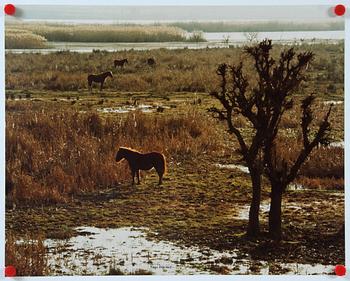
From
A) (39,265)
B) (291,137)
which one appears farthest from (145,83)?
(39,265)

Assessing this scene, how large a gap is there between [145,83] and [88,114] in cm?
23

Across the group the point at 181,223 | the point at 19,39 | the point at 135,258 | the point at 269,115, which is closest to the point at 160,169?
the point at 181,223

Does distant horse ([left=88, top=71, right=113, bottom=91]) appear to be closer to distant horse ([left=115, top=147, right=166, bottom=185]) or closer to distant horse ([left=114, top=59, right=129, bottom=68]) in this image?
distant horse ([left=114, top=59, right=129, bottom=68])

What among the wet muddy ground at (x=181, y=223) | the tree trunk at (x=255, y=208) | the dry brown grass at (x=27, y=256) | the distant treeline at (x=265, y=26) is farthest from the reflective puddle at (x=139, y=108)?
the dry brown grass at (x=27, y=256)

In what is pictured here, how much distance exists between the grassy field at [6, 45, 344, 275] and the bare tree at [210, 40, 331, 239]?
0.11ft

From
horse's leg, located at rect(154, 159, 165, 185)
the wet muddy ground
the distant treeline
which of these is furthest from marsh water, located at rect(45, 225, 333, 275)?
the distant treeline

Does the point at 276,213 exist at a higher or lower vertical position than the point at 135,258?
higher

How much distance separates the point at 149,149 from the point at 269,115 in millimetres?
427

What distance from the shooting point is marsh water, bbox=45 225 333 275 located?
1941 millimetres

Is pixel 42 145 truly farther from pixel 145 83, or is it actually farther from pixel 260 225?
pixel 260 225

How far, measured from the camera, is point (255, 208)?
199 centimetres

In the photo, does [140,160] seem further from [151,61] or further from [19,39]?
[19,39]

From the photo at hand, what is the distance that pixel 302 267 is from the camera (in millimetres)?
1955

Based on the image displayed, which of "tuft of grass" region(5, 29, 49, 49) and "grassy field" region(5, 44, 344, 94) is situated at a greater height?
"tuft of grass" region(5, 29, 49, 49)
